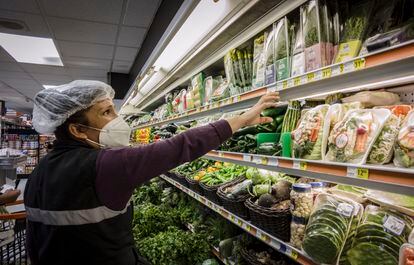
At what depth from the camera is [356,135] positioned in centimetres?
119

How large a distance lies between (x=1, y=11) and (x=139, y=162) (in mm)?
4207

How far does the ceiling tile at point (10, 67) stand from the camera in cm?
733

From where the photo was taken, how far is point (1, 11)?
414 cm

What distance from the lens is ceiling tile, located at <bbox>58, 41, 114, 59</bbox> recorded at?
566cm

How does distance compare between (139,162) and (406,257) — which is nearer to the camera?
(406,257)

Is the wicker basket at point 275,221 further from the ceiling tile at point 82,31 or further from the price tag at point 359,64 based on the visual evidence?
the ceiling tile at point 82,31

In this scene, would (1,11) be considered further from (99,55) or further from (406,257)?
(406,257)

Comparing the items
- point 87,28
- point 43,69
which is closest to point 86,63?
point 43,69

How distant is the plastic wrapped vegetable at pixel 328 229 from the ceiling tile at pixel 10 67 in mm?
8234

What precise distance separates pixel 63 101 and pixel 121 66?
614 cm

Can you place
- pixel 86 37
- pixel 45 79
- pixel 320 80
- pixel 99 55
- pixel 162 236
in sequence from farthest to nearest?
pixel 45 79
pixel 99 55
pixel 86 37
pixel 162 236
pixel 320 80

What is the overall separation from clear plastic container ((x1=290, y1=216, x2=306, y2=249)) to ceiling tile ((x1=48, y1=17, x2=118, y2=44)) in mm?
4257

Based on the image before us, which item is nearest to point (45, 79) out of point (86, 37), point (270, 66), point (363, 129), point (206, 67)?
point (86, 37)

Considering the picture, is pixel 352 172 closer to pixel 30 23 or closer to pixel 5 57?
pixel 30 23
